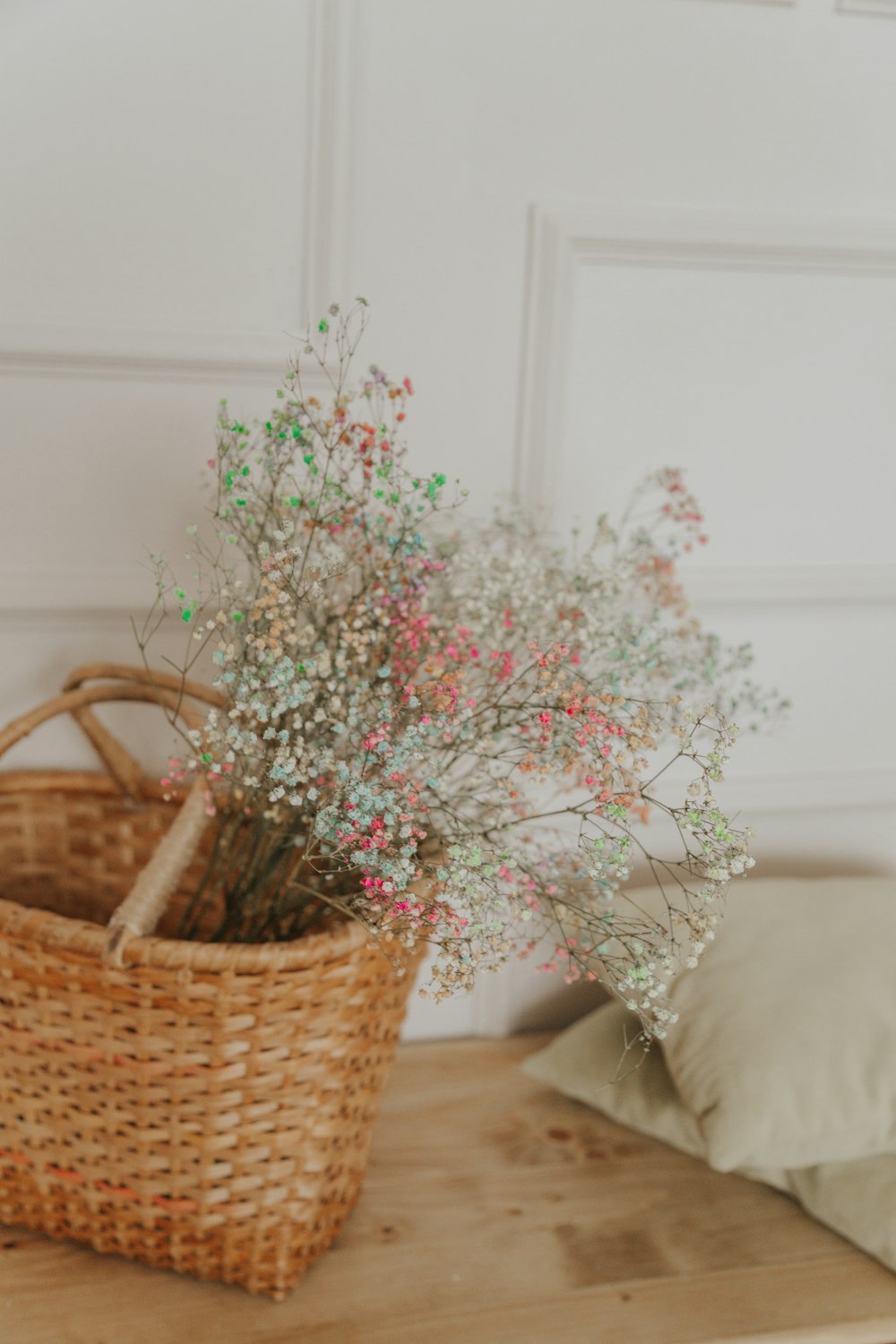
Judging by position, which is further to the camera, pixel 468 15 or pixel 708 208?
pixel 708 208

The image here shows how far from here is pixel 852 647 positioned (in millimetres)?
1426

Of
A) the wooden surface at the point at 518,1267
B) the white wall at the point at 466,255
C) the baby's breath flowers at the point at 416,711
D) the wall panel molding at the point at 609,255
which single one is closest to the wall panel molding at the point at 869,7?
the white wall at the point at 466,255

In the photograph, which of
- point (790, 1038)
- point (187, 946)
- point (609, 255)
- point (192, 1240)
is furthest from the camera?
point (609, 255)

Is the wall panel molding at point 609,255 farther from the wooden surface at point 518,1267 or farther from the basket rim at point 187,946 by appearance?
the wooden surface at point 518,1267

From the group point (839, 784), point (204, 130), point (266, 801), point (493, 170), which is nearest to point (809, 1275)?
point (839, 784)

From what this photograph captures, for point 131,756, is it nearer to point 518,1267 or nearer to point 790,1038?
point 518,1267

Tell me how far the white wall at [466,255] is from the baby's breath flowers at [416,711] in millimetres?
76

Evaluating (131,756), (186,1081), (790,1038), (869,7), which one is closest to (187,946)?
(186,1081)

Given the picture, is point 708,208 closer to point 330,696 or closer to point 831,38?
point 831,38

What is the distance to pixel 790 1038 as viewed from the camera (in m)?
1.12

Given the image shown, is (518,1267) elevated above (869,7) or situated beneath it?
situated beneath

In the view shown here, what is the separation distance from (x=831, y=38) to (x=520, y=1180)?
1.28 metres

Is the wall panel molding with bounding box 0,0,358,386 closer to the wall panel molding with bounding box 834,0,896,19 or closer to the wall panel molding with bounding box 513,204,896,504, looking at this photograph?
the wall panel molding with bounding box 513,204,896,504

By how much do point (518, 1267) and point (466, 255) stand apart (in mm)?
1023
